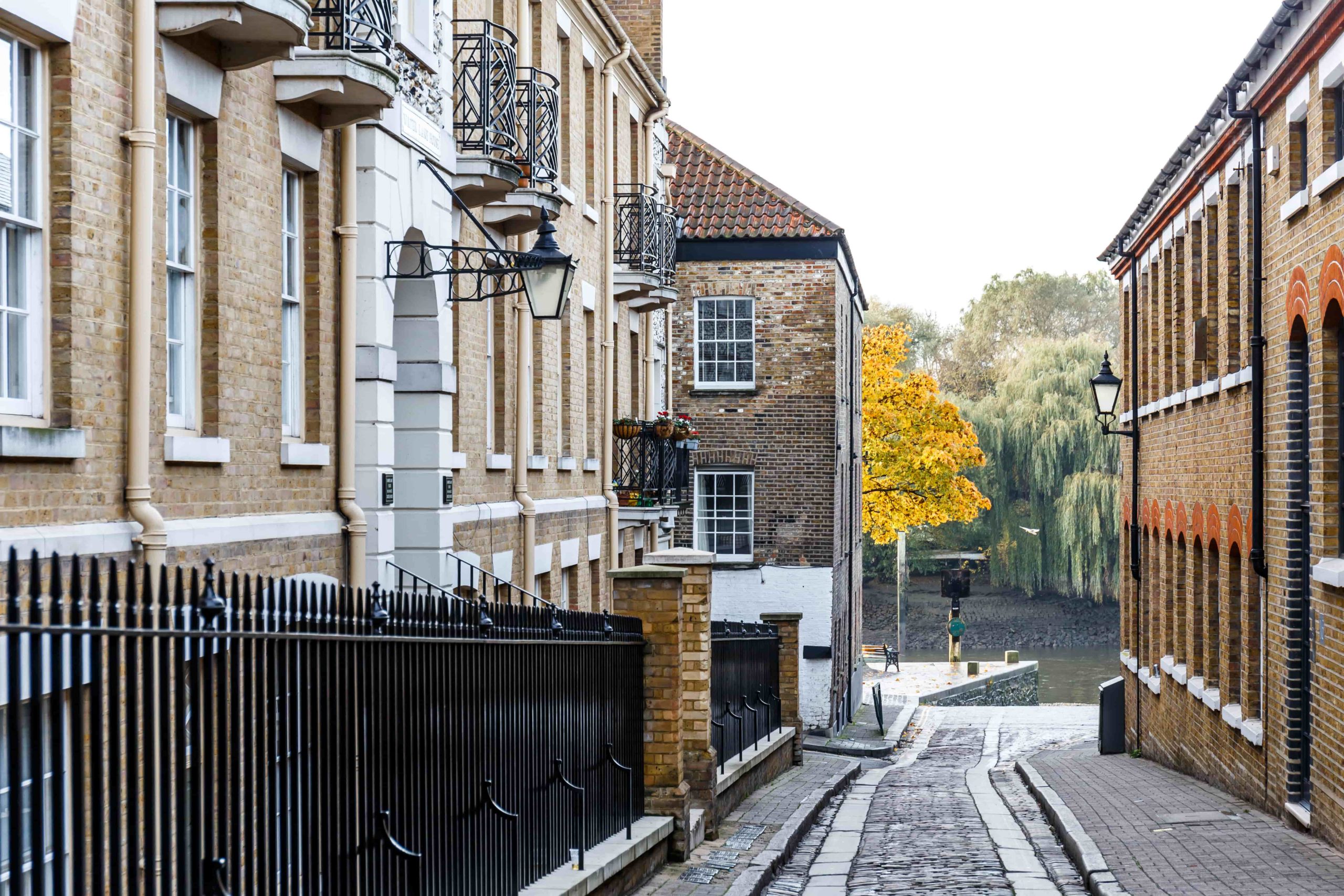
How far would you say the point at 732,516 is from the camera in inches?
1203

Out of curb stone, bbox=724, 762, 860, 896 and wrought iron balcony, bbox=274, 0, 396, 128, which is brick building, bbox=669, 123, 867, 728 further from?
wrought iron balcony, bbox=274, 0, 396, 128

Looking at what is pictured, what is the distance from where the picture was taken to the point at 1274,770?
14.7 meters

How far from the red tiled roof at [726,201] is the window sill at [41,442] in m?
23.1

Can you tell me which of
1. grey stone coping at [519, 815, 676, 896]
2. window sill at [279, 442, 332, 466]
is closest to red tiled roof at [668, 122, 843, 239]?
grey stone coping at [519, 815, 676, 896]

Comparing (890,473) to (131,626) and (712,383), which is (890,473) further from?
(131,626)

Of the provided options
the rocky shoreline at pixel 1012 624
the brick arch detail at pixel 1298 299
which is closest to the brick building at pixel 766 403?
the brick arch detail at pixel 1298 299

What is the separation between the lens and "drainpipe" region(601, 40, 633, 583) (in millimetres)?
20531

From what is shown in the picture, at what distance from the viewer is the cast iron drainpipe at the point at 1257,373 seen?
15250mm

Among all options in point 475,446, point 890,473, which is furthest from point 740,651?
point 890,473

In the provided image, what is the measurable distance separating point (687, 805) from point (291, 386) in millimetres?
4318

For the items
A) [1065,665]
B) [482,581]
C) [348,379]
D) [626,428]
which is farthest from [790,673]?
[1065,665]

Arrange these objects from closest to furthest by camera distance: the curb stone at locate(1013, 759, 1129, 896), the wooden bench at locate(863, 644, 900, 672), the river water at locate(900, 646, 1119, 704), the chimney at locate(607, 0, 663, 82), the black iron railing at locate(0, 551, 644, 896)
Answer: the black iron railing at locate(0, 551, 644, 896) < the curb stone at locate(1013, 759, 1129, 896) < the chimney at locate(607, 0, 663, 82) < the river water at locate(900, 646, 1119, 704) < the wooden bench at locate(863, 644, 900, 672)

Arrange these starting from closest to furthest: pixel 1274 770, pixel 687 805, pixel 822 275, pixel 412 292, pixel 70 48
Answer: pixel 70 48, pixel 687 805, pixel 412 292, pixel 1274 770, pixel 822 275

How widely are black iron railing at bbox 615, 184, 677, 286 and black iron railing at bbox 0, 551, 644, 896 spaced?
40.8ft
